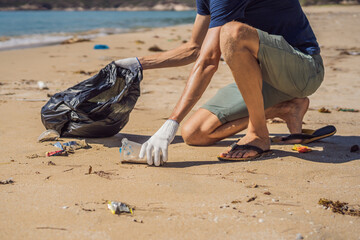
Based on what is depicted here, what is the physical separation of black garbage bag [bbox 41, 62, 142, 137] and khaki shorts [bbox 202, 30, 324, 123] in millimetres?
587

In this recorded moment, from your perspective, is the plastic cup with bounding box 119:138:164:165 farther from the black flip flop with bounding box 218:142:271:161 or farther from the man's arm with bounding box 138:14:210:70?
the man's arm with bounding box 138:14:210:70

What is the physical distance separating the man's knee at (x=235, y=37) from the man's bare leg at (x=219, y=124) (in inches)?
27.0

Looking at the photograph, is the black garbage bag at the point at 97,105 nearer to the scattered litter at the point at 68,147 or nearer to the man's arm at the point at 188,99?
the scattered litter at the point at 68,147

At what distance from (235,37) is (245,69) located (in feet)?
0.66

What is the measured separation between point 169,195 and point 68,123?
1.33 m

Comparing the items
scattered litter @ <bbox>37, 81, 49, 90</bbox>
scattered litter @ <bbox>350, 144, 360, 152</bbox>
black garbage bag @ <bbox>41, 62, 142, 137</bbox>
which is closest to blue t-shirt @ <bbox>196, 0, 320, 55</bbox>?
scattered litter @ <bbox>350, 144, 360, 152</bbox>

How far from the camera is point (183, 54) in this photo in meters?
3.04

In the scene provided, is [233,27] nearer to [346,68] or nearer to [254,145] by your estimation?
[254,145]

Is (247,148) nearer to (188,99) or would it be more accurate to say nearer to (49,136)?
(188,99)

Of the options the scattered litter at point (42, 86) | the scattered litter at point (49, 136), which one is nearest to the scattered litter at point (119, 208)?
the scattered litter at point (49, 136)

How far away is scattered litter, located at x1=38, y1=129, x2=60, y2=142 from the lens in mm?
2880

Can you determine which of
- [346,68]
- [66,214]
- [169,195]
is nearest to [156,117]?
[169,195]

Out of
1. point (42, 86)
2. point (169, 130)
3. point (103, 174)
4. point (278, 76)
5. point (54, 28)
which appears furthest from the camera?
point (54, 28)

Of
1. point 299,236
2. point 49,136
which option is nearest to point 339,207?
point 299,236
